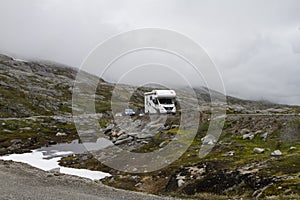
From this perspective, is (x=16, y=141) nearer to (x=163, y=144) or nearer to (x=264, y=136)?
(x=163, y=144)

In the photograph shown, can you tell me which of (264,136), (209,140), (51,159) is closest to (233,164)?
(264,136)

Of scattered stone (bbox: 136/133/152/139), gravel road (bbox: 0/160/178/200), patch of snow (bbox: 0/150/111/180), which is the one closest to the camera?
gravel road (bbox: 0/160/178/200)

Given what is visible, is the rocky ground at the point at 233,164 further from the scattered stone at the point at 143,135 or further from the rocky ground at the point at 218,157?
the scattered stone at the point at 143,135

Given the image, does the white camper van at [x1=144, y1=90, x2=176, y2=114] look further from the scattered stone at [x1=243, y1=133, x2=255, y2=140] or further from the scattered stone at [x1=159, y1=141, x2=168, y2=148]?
the scattered stone at [x1=243, y1=133, x2=255, y2=140]

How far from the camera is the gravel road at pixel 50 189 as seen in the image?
28078 millimetres

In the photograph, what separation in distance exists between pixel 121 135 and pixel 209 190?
139 feet

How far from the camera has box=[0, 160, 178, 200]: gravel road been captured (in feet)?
92.1

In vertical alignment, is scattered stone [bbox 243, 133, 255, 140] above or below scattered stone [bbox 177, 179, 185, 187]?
above

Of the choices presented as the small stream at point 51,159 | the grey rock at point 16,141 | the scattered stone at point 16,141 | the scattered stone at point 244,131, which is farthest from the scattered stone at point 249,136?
the grey rock at point 16,141

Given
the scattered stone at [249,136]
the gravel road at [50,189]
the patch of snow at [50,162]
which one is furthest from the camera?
the scattered stone at [249,136]

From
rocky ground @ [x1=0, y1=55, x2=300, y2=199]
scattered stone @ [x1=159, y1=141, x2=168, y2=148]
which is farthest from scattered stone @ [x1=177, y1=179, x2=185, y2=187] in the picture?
scattered stone @ [x1=159, y1=141, x2=168, y2=148]

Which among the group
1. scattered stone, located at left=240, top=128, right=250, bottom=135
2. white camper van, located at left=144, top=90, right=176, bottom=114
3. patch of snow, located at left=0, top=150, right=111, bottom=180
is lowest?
patch of snow, located at left=0, top=150, right=111, bottom=180

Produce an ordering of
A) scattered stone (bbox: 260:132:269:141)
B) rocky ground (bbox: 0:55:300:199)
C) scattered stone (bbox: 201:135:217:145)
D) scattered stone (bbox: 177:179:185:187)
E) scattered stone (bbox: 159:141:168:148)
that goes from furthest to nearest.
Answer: scattered stone (bbox: 159:141:168:148), scattered stone (bbox: 201:135:217:145), scattered stone (bbox: 260:132:269:141), scattered stone (bbox: 177:179:185:187), rocky ground (bbox: 0:55:300:199)

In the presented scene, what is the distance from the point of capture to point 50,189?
3117cm
